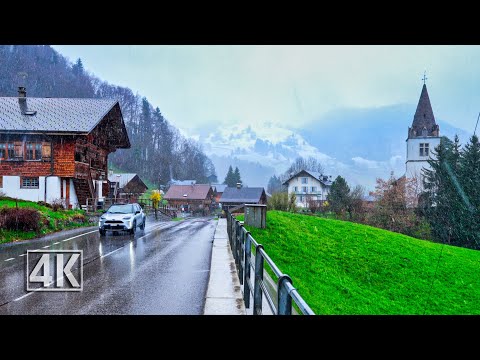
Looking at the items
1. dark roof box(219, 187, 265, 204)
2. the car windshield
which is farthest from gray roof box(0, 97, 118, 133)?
dark roof box(219, 187, 265, 204)

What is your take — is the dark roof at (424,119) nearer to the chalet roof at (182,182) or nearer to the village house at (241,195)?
the village house at (241,195)

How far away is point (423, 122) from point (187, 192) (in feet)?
74.9

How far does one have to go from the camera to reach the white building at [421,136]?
35650mm

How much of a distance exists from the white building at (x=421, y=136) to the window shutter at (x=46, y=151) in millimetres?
29579

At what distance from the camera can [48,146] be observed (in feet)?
70.7

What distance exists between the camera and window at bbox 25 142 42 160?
2135cm

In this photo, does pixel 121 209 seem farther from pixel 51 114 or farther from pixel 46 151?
pixel 51 114

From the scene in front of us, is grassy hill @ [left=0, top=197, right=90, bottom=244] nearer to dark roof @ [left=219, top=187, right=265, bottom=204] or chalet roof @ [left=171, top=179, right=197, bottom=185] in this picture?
chalet roof @ [left=171, top=179, right=197, bottom=185]

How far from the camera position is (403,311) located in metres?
10.1

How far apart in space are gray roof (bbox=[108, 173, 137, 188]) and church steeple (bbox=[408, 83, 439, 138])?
25.8m

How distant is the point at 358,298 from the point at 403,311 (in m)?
1.17

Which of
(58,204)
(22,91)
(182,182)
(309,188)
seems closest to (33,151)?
(22,91)

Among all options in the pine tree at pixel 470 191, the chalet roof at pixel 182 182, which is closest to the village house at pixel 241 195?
the chalet roof at pixel 182 182
